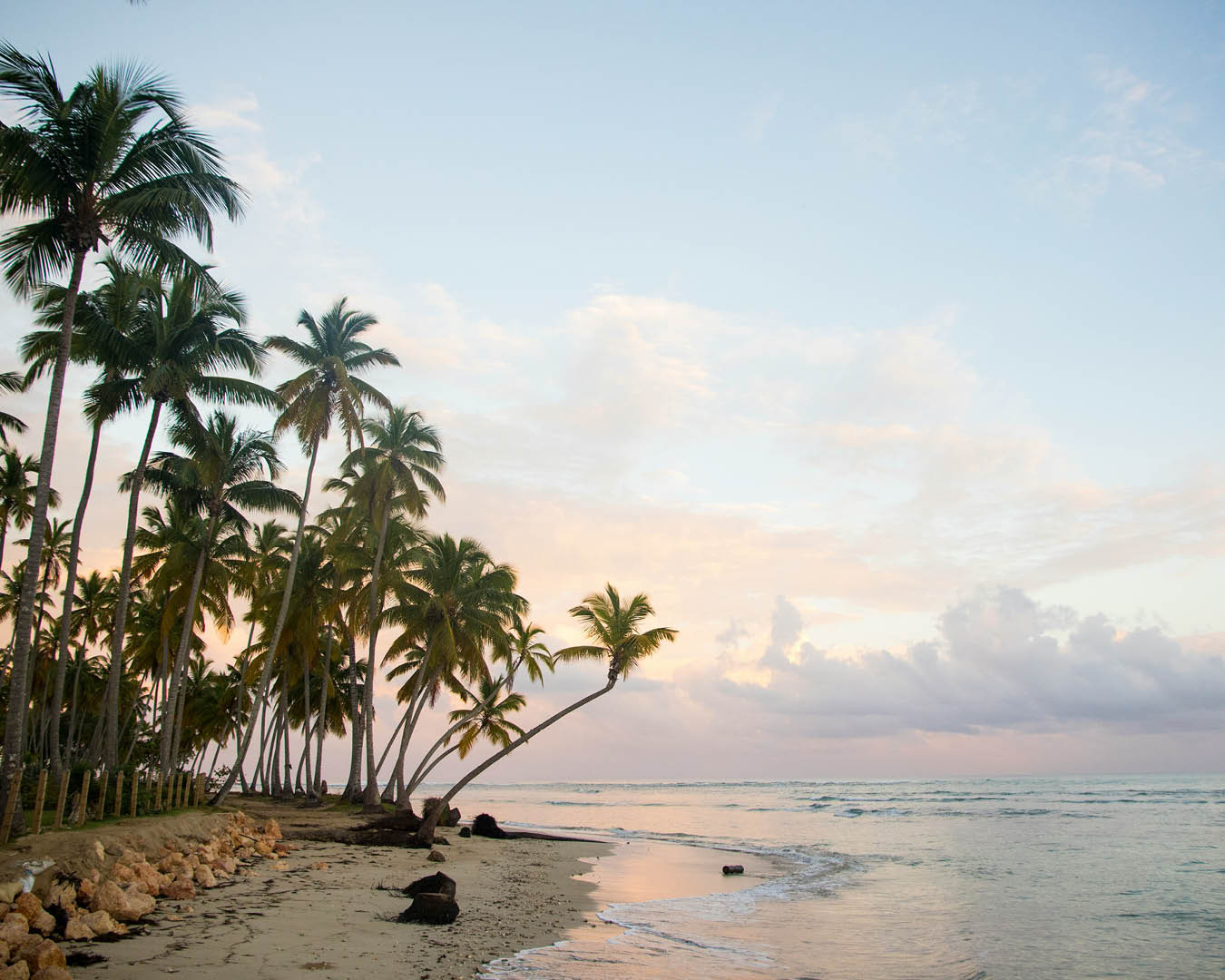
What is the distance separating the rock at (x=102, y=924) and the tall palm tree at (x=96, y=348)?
34.2 feet

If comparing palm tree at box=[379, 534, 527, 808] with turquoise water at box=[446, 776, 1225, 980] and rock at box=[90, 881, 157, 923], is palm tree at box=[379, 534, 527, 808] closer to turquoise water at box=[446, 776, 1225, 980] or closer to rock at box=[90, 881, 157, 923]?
turquoise water at box=[446, 776, 1225, 980]

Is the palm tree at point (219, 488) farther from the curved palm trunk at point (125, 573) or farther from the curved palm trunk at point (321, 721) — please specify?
the curved palm trunk at point (321, 721)

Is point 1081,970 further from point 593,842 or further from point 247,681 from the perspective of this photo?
point 247,681

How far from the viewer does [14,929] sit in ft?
23.0

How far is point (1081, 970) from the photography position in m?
11.2

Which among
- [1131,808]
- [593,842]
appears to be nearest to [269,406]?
[593,842]

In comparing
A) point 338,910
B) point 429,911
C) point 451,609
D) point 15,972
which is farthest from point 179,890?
point 451,609

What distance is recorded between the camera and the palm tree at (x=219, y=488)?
22859 mm

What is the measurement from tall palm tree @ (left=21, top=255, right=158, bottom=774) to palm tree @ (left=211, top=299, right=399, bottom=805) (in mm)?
5684

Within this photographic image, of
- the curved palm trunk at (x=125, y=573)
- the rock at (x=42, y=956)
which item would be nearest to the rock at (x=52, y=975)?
the rock at (x=42, y=956)

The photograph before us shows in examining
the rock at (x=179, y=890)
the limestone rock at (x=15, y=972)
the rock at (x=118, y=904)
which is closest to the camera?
the limestone rock at (x=15, y=972)

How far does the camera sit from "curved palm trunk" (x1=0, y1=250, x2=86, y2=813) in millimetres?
11109

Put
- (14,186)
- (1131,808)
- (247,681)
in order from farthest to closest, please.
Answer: (1131,808), (247,681), (14,186)

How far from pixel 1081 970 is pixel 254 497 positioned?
23630mm
